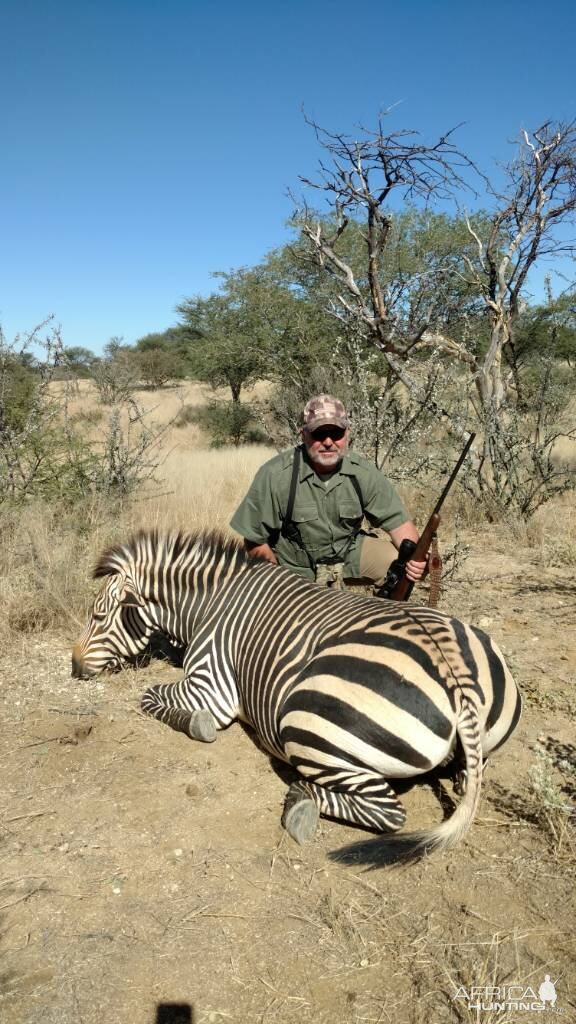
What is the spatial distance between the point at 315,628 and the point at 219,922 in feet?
4.16

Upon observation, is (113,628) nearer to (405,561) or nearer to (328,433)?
(328,433)

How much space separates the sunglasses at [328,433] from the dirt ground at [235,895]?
6.21ft

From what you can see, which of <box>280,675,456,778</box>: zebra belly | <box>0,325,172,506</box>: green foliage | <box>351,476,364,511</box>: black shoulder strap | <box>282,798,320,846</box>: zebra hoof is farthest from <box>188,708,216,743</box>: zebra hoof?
<box>0,325,172,506</box>: green foliage

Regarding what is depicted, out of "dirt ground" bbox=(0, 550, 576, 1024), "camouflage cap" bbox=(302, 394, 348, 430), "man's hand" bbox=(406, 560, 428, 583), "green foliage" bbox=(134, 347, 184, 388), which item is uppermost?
"green foliage" bbox=(134, 347, 184, 388)

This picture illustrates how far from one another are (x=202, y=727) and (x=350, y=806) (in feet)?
3.48

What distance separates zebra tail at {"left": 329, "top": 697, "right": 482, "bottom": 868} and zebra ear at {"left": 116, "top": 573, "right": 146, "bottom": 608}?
6.62 feet

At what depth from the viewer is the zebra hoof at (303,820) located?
2.74 meters

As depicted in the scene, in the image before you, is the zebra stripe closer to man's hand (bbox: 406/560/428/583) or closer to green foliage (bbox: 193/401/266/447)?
man's hand (bbox: 406/560/428/583)

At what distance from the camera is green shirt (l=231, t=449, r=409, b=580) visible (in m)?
4.46

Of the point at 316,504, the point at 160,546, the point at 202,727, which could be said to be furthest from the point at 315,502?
the point at 202,727

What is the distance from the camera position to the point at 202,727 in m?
3.51

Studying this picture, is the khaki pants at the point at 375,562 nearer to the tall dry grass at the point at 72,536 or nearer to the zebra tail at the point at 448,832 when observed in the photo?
the tall dry grass at the point at 72,536

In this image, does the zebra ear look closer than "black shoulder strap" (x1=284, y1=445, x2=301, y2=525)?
Yes

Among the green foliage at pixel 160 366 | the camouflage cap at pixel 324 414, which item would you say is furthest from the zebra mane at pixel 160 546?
the green foliage at pixel 160 366
